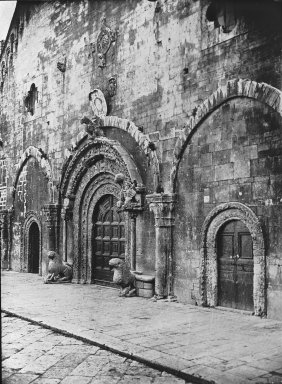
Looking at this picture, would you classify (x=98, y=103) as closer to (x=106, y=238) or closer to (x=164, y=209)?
(x=106, y=238)

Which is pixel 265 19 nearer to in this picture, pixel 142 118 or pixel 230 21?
pixel 230 21

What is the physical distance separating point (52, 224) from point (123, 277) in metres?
4.33

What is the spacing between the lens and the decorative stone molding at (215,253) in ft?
24.3

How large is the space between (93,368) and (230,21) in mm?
6526

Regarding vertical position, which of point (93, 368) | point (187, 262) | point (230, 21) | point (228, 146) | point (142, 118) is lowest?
point (93, 368)

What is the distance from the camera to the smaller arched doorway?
15.1 meters

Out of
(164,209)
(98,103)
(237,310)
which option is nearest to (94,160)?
(98,103)

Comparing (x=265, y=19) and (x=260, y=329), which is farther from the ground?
(x=265, y=19)

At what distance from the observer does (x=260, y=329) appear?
255 inches

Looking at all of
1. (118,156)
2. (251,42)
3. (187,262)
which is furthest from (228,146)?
(118,156)

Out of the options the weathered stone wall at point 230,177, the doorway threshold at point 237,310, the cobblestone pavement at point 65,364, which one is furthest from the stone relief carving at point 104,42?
the cobblestone pavement at point 65,364

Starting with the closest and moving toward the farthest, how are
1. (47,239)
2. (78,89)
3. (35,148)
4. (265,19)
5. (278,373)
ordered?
(278,373)
(265,19)
(78,89)
(47,239)
(35,148)

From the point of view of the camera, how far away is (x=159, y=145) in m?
9.84

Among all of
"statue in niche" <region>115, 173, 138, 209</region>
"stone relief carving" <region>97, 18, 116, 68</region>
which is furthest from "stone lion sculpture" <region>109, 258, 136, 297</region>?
"stone relief carving" <region>97, 18, 116, 68</region>
